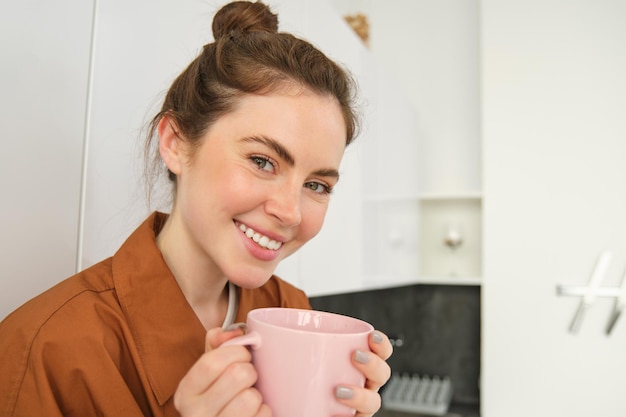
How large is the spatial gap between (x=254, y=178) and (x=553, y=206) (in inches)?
83.9

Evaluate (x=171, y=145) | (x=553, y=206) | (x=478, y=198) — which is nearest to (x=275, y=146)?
(x=171, y=145)

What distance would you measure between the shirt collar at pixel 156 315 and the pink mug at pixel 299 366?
193mm

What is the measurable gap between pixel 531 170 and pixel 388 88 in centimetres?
87

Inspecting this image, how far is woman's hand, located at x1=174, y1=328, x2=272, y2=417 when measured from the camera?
47 cm

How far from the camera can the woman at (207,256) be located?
1.74 ft

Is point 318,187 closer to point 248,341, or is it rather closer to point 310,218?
point 310,218

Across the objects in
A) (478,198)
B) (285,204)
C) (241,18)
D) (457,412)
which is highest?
(241,18)

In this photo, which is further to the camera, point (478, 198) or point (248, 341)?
point (478, 198)

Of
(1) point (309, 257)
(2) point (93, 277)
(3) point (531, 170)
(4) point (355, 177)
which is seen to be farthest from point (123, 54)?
(3) point (531, 170)

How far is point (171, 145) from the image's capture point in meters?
0.74

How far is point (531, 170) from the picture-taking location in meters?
2.46

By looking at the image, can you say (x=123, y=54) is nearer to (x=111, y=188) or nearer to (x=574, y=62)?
(x=111, y=188)

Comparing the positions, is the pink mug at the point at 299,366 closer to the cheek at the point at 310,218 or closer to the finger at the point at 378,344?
the finger at the point at 378,344

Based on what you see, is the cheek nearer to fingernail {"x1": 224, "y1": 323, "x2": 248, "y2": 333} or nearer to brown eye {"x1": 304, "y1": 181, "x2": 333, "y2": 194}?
brown eye {"x1": 304, "y1": 181, "x2": 333, "y2": 194}
